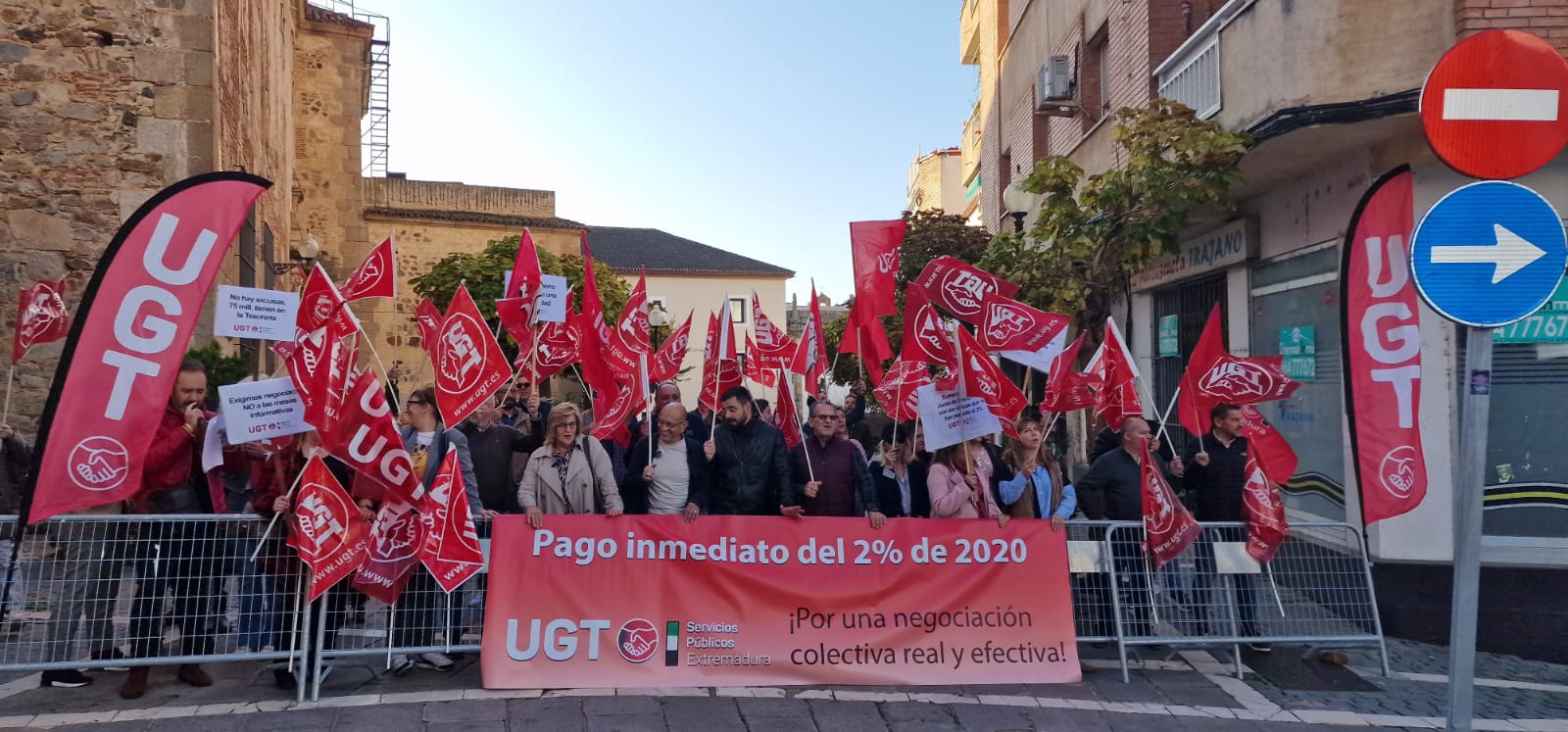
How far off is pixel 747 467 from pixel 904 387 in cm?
146

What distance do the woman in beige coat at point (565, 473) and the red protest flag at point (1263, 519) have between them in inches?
150

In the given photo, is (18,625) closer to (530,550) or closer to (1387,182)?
(530,550)

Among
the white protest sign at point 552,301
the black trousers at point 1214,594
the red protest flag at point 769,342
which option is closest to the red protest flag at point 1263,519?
the black trousers at point 1214,594

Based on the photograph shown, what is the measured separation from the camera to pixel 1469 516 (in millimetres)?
4324

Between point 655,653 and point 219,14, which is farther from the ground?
point 219,14

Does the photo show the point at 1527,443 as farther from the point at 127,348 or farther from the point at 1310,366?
the point at 127,348

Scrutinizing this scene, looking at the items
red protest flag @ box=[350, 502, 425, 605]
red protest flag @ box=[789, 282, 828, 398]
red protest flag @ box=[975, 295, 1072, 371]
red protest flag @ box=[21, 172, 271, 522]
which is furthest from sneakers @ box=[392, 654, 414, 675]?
red protest flag @ box=[789, 282, 828, 398]

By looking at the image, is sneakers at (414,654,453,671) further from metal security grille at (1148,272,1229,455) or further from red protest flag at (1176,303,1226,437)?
metal security grille at (1148,272,1229,455)

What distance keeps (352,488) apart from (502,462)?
61.0 inches

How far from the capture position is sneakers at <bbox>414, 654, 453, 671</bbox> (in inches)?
248

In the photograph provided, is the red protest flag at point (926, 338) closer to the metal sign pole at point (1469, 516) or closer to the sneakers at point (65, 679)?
the metal sign pole at point (1469, 516)

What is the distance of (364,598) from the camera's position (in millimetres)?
6266

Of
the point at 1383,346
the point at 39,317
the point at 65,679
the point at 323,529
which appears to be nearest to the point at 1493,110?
the point at 1383,346

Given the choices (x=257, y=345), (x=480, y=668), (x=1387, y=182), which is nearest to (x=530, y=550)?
(x=480, y=668)
